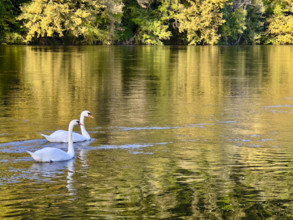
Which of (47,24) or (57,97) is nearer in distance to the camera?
(57,97)

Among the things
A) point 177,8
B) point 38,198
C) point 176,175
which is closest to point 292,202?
point 176,175

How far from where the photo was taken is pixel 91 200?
8.56m

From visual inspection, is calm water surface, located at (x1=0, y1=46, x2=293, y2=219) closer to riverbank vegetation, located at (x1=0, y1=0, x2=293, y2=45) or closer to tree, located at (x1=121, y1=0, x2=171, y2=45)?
riverbank vegetation, located at (x1=0, y1=0, x2=293, y2=45)

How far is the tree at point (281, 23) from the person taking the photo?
84688 millimetres

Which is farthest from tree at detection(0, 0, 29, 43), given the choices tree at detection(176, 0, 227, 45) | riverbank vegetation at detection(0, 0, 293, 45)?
tree at detection(176, 0, 227, 45)

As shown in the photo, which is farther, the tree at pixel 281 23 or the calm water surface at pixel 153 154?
the tree at pixel 281 23

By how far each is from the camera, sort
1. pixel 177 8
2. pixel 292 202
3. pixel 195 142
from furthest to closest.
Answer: pixel 177 8 < pixel 195 142 < pixel 292 202

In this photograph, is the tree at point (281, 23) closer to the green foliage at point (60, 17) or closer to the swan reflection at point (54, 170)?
the green foliage at point (60, 17)

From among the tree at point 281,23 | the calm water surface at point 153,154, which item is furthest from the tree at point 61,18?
the calm water surface at point 153,154

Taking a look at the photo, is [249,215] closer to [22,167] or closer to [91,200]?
[91,200]

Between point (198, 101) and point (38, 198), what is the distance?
1210 centimetres

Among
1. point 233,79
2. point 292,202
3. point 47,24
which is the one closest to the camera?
point 292,202

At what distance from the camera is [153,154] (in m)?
11.8

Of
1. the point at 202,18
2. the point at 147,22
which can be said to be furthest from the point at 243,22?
the point at 147,22
